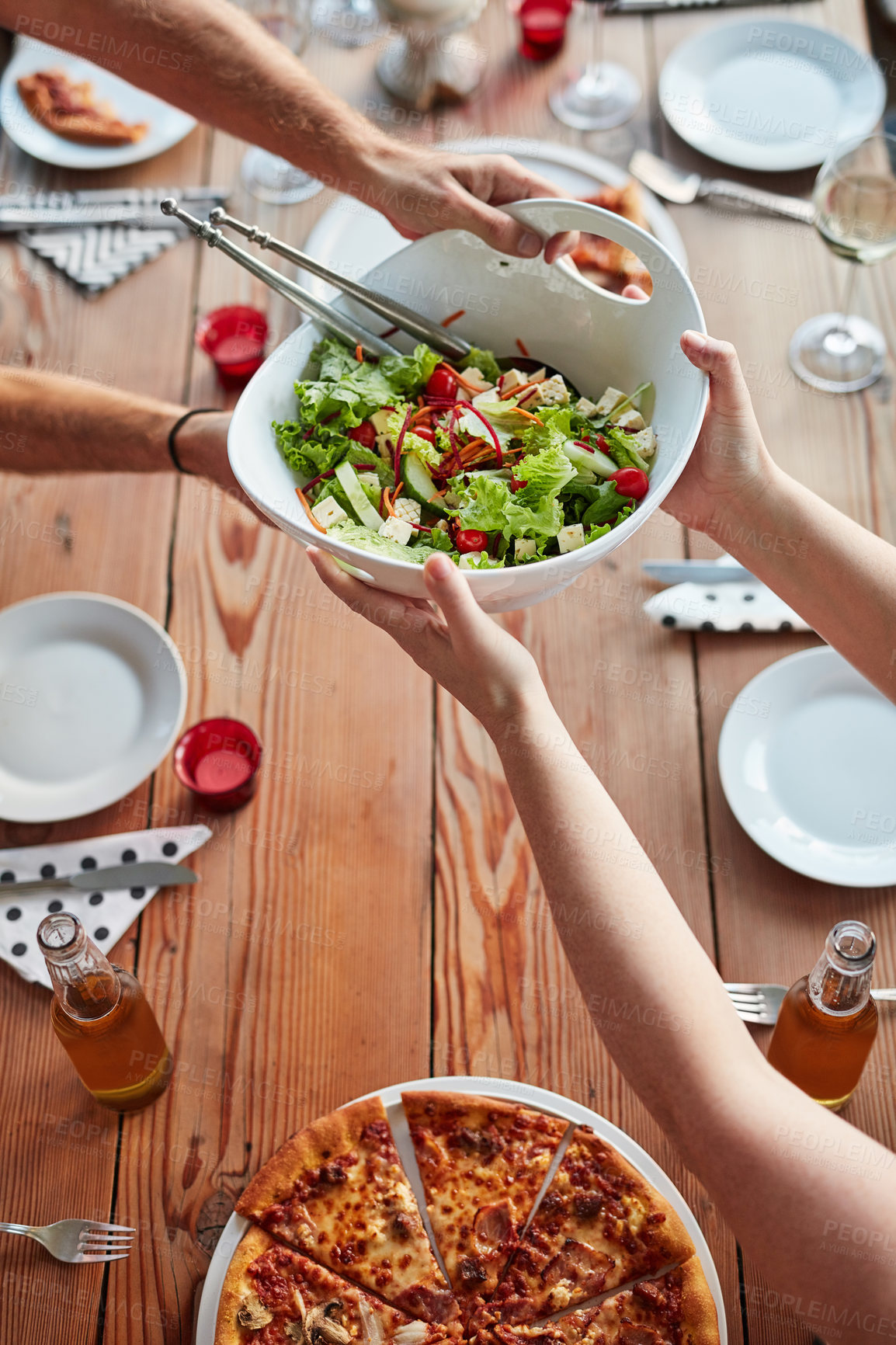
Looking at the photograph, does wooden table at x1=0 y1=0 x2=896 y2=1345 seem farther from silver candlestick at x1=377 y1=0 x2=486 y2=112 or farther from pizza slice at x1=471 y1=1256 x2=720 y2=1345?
silver candlestick at x1=377 y1=0 x2=486 y2=112

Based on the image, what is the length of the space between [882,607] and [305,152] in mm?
1410

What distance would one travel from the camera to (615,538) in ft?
4.96

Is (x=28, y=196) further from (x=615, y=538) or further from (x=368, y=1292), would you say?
(x=368, y=1292)

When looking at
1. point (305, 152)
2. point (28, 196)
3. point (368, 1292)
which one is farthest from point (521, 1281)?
point (28, 196)

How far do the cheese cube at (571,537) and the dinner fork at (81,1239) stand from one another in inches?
51.1

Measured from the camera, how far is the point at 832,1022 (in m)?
1.67

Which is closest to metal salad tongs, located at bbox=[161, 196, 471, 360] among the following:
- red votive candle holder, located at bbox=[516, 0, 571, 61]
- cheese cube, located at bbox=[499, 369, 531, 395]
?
cheese cube, located at bbox=[499, 369, 531, 395]

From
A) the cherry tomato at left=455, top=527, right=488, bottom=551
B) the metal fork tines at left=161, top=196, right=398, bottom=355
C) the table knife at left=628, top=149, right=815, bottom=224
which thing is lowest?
the cherry tomato at left=455, top=527, right=488, bottom=551

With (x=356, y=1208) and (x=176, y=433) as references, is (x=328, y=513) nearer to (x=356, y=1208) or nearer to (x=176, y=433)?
(x=176, y=433)

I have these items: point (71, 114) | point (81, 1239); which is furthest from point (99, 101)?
point (81, 1239)

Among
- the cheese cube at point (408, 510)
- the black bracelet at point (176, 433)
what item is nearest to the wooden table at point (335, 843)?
the black bracelet at point (176, 433)

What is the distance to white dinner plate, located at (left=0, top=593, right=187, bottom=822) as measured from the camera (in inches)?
85.5

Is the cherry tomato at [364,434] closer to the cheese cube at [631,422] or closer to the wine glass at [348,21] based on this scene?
the cheese cube at [631,422]

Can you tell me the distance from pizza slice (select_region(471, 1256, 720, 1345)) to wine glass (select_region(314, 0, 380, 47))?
3139 millimetres
